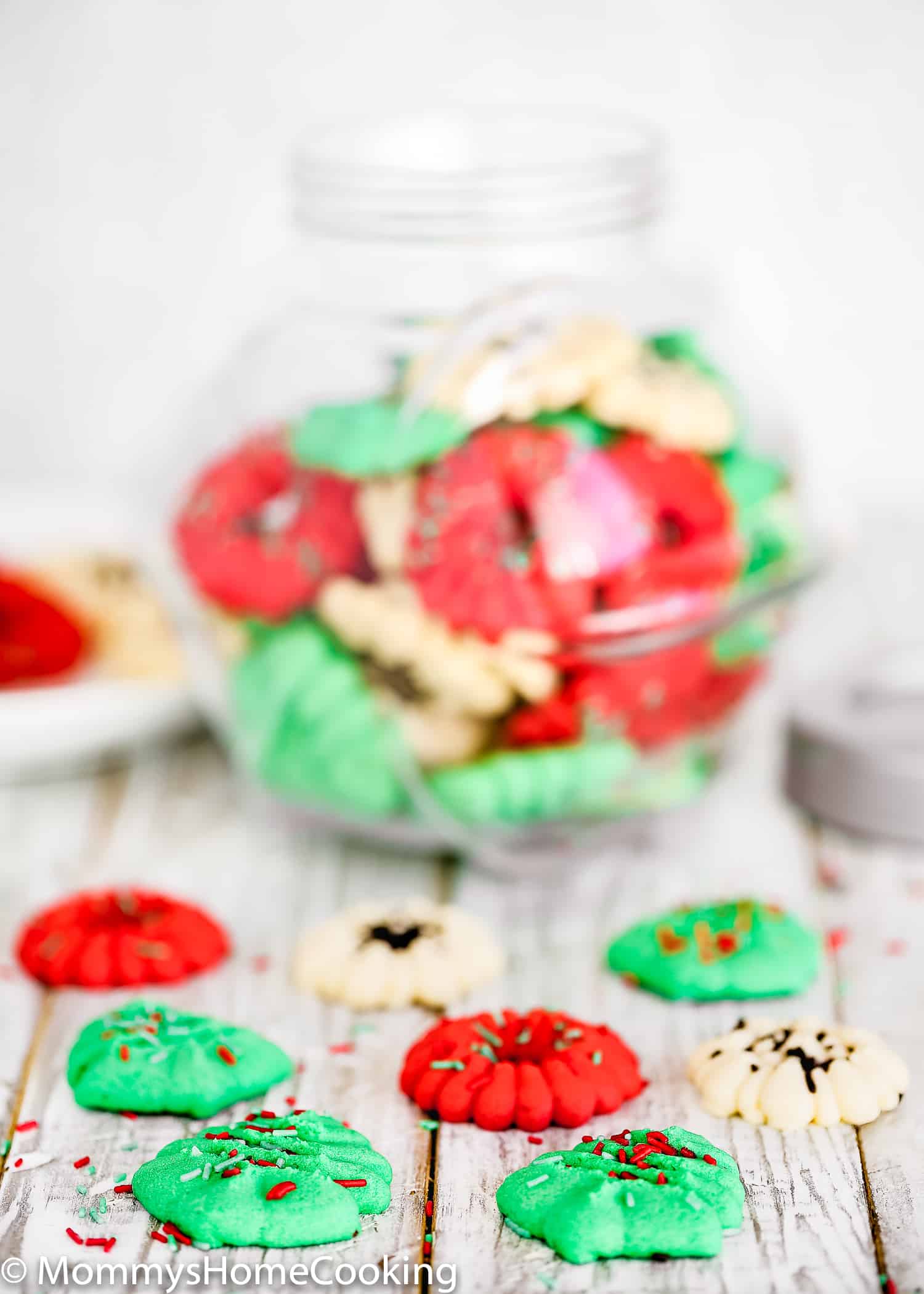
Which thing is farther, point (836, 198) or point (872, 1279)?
point (836, 198)

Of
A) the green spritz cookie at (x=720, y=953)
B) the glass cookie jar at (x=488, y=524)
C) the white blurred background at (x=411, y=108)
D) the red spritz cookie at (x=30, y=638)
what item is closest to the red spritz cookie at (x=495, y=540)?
the glass cookie jar at (x=488, y=524)

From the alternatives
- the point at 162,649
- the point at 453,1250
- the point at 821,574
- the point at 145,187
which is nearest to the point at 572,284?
the point at 821,574

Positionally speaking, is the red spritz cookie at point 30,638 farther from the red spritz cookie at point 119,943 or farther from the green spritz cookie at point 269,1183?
the green spritz cookie at point 269,1183

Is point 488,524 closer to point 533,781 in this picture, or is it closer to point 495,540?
point 495,540

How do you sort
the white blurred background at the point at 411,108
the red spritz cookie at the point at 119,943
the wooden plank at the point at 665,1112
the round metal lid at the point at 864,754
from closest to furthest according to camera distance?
the wooden plank at the point at 665,1112 → the red spritz cookie at the point at 119,943 → the round metal lid at the point at 864,754 → the white blurred background at the point at 411,108

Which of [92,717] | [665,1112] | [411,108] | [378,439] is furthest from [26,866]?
[411,108]

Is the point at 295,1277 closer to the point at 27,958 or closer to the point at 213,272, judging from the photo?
the point at 27,958
